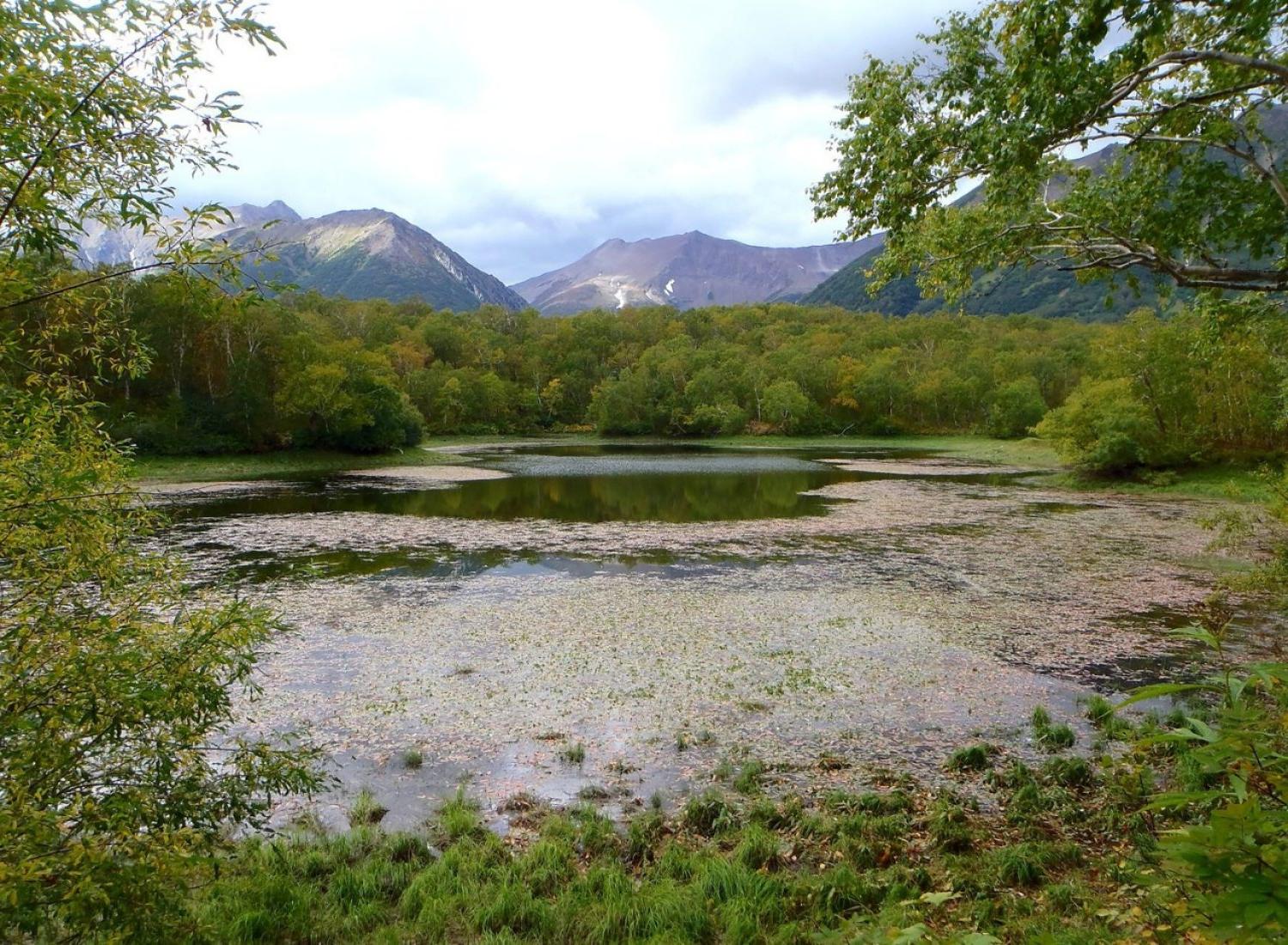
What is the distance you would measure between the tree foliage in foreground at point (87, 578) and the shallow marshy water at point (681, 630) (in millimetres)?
1559

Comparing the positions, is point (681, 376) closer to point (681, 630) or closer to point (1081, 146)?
point (681, 630)

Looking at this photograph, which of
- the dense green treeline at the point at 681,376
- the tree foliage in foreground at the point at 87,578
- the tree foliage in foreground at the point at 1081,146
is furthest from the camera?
the dense green treeline at the point at 681,376

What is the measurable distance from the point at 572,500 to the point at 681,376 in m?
85.9

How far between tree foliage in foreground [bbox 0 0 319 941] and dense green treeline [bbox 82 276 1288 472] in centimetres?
67

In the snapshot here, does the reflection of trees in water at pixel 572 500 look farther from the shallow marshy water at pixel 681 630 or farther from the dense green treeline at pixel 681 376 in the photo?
the dense green treeline at pixel 681 376

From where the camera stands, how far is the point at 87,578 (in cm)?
450

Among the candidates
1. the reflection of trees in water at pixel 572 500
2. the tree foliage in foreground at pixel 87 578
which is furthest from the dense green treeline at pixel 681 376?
the reflection of trees in water at pixel 572 500

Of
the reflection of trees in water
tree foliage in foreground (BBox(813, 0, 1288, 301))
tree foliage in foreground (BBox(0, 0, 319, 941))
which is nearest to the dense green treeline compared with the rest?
tree foliage in foreground (BBox(0, 0, 319, 941))

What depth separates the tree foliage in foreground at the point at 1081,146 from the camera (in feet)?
25.5

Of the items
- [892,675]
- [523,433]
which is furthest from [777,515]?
[523,433]

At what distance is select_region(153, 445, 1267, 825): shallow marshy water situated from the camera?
9.31 metres

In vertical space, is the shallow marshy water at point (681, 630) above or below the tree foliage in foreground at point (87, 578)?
below

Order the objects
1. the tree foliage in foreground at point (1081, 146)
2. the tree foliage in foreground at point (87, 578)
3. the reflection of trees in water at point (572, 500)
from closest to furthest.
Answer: the tree foliage in foreground at point (87, 578), the tree foliage in foreground at point (1081, 146), the reflection of trees in water at point (572, 500)

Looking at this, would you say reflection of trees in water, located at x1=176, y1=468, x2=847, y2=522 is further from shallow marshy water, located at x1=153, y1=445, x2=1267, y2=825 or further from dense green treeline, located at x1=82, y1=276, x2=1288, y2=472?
dense green treeline, located at x1=82, y1=276, x2=1288, y2=472
